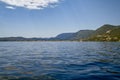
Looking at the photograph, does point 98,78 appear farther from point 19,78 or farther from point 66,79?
point 19,78

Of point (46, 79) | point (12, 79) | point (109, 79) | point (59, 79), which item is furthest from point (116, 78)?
point (12, 79)

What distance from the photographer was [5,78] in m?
17.8

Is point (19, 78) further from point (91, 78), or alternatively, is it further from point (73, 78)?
point (91, 78)

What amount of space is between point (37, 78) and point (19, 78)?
1700 mm

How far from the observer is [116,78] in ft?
59.9

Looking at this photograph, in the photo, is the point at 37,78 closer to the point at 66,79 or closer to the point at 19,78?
the point at 19,78

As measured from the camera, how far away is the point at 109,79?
58.6 ft

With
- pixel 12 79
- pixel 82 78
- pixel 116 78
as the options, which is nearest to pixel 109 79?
pixel 116 78

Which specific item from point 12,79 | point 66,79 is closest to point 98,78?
point 66,79

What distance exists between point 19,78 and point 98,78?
24.9ft

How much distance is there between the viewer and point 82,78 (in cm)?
1816

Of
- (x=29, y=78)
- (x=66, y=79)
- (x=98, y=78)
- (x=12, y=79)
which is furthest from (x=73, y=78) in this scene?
(x=12, y=79)

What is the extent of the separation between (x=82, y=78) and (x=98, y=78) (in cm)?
155

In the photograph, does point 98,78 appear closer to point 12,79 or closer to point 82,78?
point 82,78
